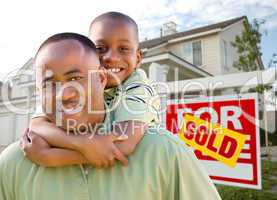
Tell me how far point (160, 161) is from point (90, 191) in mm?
226

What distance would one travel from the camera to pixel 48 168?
964 mm

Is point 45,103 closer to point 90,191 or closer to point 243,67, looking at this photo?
point 90,191

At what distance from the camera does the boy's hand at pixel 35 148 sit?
0.95 metres

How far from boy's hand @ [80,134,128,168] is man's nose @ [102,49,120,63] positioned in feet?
1.99

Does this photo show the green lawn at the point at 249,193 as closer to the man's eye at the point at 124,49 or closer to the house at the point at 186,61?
the man's eye at the point at 124,49

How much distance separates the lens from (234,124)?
4348 mm

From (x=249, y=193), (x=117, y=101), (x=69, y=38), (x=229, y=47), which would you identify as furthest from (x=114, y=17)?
(x=229, y=47)

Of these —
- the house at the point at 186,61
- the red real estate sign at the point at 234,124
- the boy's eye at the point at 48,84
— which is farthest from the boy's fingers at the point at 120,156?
the house at the point at 186,61

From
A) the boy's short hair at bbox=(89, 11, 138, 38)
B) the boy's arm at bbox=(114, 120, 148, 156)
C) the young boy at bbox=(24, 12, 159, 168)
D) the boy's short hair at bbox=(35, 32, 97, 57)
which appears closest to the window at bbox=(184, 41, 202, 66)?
the young boy at bbox=(24, 12, 159, 168)

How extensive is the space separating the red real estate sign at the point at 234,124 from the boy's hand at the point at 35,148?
3.50m

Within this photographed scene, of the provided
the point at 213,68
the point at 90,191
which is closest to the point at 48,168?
the point at 90,191

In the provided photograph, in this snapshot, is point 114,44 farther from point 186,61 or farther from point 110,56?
point 186,61

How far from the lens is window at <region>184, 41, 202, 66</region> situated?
16142 mm

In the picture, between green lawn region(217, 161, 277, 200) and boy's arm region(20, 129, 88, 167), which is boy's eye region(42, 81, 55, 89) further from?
green lawn region(217, 161, 277, 200)
